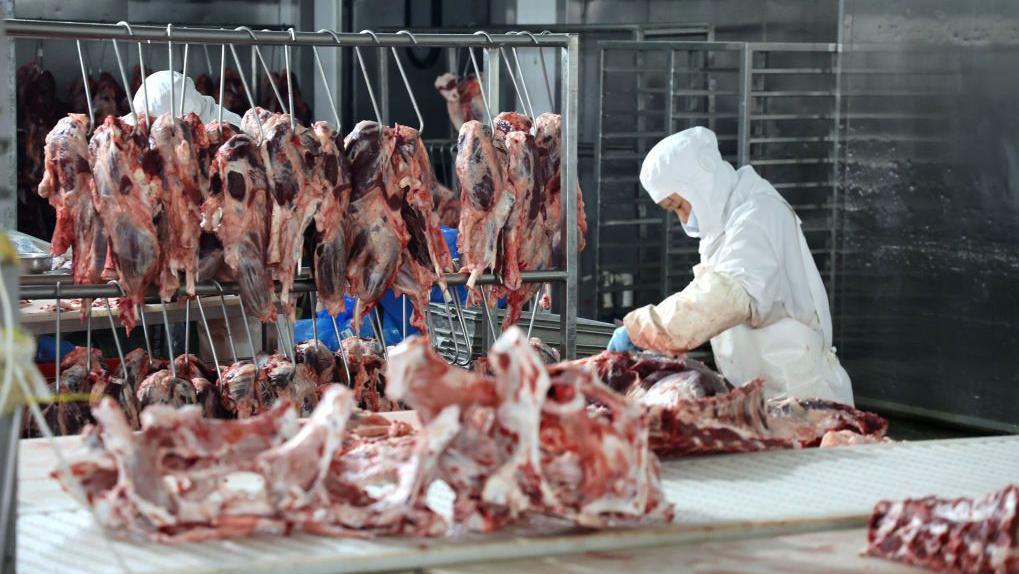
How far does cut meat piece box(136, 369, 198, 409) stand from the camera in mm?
4820

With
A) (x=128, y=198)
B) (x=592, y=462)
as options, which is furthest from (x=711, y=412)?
(x=128, y=198)

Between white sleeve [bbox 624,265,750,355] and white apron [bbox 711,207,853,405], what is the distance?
220 mm

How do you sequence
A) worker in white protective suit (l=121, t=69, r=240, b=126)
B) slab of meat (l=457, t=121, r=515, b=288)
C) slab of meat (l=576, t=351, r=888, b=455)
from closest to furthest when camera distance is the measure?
1. slab of meat (l=576, t=351, r=888, b=455)
2. slab of meat (l=457, t=121, r=515, b=288)
3. worker in white protective suit (l=121, t=69, r=240, b=126)

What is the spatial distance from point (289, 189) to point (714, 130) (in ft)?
16.7

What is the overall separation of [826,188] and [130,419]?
19.0ft

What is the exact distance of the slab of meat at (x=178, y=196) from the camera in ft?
14.8

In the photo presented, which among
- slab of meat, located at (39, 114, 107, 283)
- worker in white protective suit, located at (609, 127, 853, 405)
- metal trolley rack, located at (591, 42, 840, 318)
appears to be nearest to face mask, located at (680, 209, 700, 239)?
worker in white protective suit, located at (609, 127, 853, 405)

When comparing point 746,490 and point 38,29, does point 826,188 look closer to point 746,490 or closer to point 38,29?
point 38,29

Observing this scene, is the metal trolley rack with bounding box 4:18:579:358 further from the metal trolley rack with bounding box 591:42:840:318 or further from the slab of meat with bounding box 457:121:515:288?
the metal trolley rack with bounding box 591:42:840:318

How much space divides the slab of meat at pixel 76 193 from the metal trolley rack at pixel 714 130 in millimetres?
4639

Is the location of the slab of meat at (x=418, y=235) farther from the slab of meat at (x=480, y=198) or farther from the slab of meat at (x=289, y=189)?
the slab of meat at (x=289, y=189)

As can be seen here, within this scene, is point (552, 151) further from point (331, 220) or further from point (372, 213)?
point (331, 220)

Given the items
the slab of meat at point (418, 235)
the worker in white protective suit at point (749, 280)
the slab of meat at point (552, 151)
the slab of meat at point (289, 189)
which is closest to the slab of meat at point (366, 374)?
the slab of meat at point (418, 235)

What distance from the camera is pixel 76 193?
4.52 m
